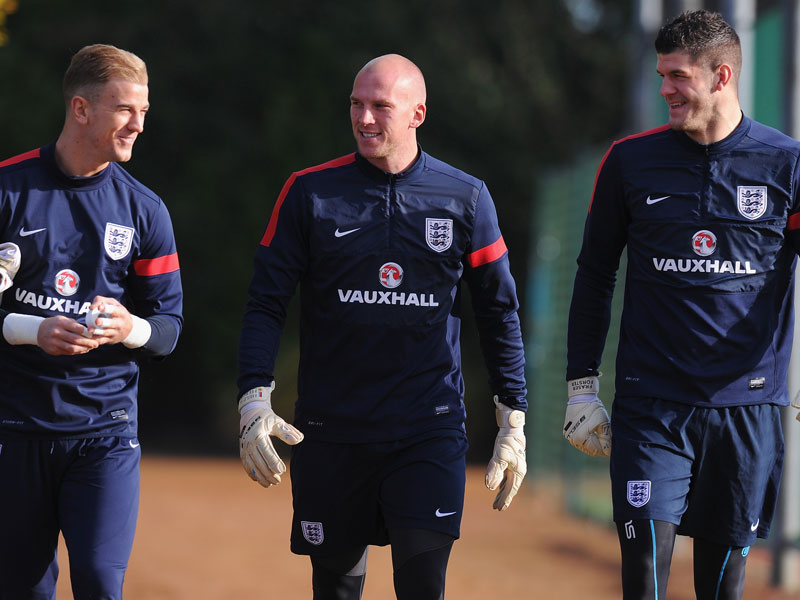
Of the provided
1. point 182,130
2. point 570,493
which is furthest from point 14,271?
point 182,130

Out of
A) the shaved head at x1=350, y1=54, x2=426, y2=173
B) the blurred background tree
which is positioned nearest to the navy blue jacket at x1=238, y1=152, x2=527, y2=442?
the shaved head at x1=350, y1=54, x2=426, y2=173

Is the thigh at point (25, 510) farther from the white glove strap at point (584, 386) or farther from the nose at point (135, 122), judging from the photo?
the white glove strap at point (584, 386)

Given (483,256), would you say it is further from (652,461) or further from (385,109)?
(652,461)

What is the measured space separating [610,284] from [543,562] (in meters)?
7.90

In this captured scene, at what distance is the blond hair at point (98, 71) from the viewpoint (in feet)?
16.6

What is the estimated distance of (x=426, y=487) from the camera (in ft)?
16.6

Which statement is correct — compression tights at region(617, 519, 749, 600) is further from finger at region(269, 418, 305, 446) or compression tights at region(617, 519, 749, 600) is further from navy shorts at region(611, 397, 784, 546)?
finger at region(269, 418, 305, 446)

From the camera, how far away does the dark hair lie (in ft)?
16.8

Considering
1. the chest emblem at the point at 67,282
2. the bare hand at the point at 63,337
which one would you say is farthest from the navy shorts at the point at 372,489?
the chest emblem at the point at 67,282

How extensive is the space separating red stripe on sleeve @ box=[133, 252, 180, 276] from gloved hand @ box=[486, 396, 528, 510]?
1489 millimetres

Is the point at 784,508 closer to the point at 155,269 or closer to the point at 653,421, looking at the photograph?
the point at 653,421

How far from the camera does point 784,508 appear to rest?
34.5 ft

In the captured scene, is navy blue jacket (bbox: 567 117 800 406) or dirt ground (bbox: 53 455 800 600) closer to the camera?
navy blue jacket (bbox: 567 117 800 406)

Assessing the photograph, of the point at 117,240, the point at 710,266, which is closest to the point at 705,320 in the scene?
the point at 710,266
